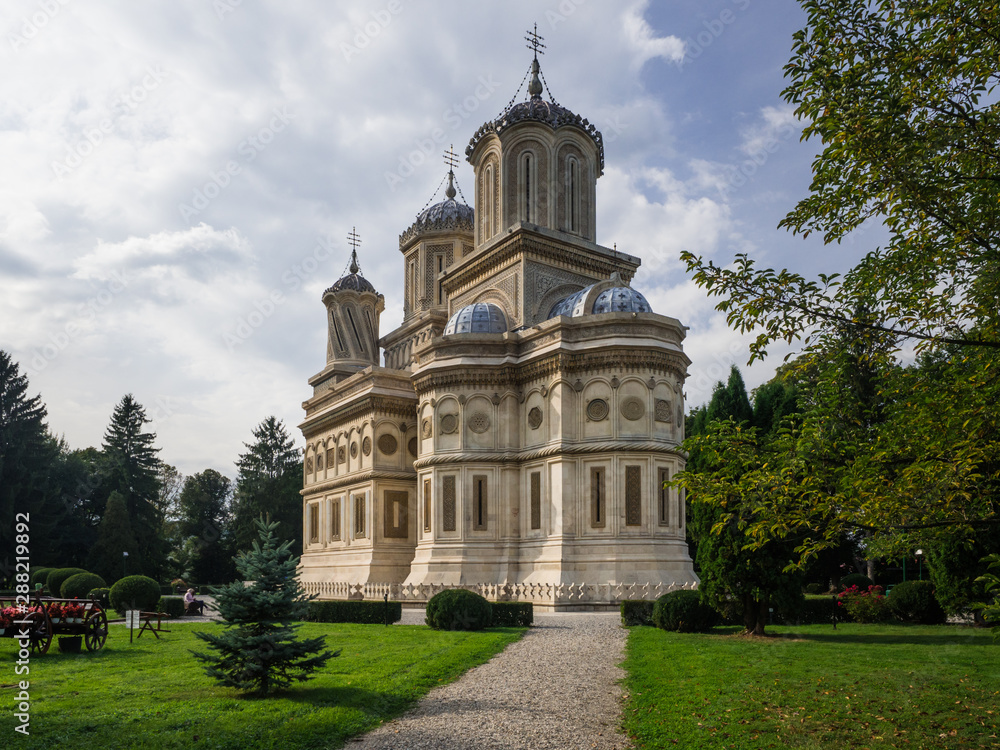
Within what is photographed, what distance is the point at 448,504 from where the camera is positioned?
31.3 metres

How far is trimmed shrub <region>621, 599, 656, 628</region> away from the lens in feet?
66.4

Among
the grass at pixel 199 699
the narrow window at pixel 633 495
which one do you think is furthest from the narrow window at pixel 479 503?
the grass at pixel 199 699

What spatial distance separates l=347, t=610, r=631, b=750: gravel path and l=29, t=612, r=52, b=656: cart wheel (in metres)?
7.43

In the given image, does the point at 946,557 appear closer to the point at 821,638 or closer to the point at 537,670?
the point at 821,638

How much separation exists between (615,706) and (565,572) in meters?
17.9

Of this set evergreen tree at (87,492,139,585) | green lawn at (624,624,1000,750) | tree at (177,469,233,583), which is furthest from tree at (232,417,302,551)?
green lawn at (624,624,1000,750)

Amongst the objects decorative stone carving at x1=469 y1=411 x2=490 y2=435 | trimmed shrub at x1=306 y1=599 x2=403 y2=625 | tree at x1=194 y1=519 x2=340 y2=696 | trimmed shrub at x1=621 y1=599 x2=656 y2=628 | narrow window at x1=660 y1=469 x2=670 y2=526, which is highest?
decorative stone carving at x1=469 y1=411 x2=490 y2=435

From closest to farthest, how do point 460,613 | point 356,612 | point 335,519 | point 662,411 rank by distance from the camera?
point 460,613 → point 356,612 → point 662,411 → point 335,519

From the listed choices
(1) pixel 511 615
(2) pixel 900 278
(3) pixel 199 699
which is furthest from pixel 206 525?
(2) pixel 900 278

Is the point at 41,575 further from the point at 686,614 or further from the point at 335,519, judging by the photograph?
the point at 686,614

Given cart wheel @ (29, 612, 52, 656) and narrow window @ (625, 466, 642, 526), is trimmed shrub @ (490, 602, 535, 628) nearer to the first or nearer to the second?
narrow window @ (625, 466, 642, 526)

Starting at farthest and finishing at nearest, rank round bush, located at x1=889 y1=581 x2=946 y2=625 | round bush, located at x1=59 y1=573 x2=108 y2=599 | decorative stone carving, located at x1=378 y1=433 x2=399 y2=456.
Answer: decorative stone carving, located at x1=378 y1=433 x2=399 y2=456, round bush, located at x1=59 y1=573 x2=108 y2=599, round bush, located at x1=889 y1=581 x2=946 y2=625

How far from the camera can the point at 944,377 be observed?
788 cm

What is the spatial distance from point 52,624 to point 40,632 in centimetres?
54
